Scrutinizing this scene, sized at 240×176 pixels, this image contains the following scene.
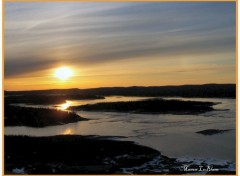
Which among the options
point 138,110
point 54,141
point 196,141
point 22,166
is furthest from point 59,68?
point 138,110

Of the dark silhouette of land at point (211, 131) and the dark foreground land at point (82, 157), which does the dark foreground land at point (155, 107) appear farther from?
the dark foreground land at point (82, 157)

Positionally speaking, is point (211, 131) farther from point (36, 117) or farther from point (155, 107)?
point (36, 117)

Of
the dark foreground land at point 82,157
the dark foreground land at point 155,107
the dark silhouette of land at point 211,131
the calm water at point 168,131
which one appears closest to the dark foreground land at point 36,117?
the calm water at point 168,131

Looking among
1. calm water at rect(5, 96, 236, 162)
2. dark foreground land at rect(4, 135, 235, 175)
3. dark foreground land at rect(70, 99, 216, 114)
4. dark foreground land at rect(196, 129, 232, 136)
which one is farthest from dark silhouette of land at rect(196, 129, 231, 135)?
dark foreground land at rect(70, 99, 216, 114)

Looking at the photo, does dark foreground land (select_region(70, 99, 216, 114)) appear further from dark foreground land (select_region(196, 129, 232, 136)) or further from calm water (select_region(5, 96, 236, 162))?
dark foreground land (select_region(196, 129, 232, 136))

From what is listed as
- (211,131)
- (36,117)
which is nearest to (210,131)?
(211,131)

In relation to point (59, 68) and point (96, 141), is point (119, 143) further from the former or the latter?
point (59, 68)
